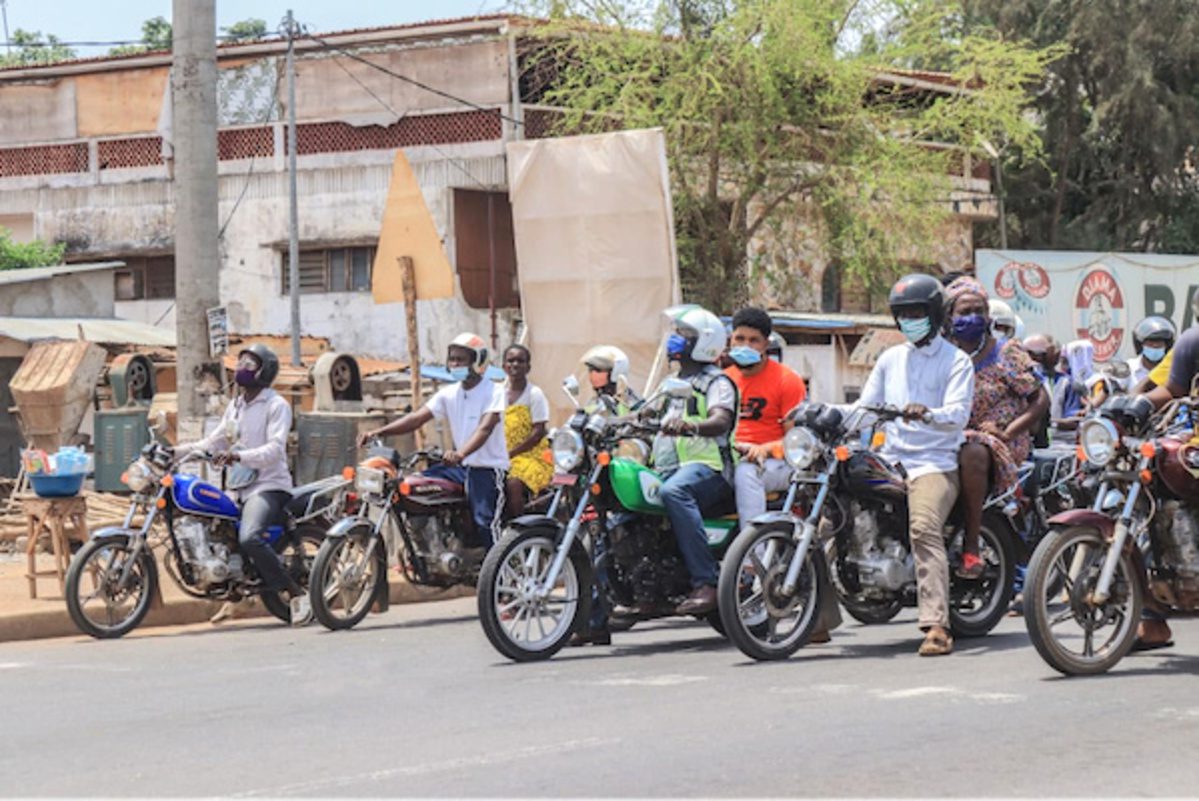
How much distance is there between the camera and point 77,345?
21.0 m

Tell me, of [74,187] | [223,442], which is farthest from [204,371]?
[74,187]

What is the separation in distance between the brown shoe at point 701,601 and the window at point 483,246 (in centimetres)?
2241

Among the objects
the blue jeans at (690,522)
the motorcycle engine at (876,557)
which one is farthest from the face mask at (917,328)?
the blue jeans at (690,522)

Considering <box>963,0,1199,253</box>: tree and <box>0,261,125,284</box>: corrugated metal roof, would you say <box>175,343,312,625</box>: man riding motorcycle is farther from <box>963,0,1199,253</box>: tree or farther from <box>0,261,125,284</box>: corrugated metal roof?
<box>963,0,1199,253</box>: tree

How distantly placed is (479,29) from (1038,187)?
1497 cm

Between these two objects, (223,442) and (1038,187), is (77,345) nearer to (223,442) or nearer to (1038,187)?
(223,442)

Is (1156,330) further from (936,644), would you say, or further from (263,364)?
(263,364)

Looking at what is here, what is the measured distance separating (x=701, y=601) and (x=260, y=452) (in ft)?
11.9

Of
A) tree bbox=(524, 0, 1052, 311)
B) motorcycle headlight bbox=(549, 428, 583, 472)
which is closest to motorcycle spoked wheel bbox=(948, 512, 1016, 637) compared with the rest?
motorcycle headlight bbox=(549, 428, 583, 472)

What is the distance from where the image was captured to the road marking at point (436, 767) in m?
6.05

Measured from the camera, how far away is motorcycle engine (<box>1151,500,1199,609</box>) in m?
8.30

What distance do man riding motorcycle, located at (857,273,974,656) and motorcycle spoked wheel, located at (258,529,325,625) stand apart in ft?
13.7

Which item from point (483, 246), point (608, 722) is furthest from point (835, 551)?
point (483, 246)

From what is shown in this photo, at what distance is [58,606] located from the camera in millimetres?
12383
